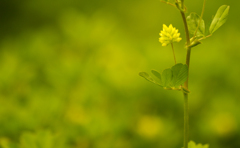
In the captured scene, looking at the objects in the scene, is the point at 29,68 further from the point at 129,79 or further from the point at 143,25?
the point at 143,25

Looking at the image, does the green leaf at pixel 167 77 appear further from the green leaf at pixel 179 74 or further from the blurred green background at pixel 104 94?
the blurred green background at pixel 104 94

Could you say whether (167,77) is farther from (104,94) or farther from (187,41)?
(104,94)

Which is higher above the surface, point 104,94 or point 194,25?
point 104,94

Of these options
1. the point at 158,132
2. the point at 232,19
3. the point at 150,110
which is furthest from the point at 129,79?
the point at 232,19

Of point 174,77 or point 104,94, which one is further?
point 104,94

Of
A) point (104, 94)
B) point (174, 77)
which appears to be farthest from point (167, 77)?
point (104, 94)

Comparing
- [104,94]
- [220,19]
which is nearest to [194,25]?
[220,19]

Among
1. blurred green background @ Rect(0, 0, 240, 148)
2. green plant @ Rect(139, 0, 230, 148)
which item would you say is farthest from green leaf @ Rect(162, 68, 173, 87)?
blurred green background @ Rect(0, 0, 240, 148)

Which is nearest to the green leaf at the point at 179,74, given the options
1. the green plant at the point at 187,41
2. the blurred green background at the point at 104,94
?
the green plant at the point at 187,41
